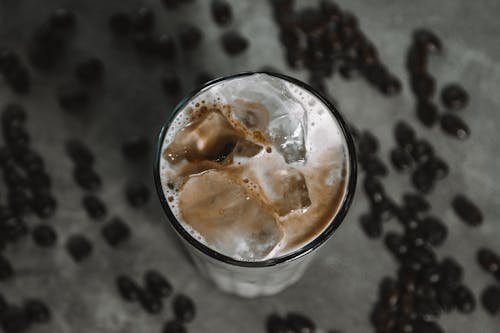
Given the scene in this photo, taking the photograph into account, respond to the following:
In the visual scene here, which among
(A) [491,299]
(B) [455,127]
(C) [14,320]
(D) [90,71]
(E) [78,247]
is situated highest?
(D) [90,71]

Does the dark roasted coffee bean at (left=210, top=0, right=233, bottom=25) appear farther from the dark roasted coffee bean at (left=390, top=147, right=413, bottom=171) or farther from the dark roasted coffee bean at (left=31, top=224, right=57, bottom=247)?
the dark roasted coffee bean at (left=31, top=224, right=57, bottom=247)

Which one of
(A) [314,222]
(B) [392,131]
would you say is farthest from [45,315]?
(B) [392,131]

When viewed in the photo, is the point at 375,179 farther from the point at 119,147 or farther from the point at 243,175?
the point at 119,147

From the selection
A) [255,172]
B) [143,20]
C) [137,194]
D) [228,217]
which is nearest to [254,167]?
[255,172]

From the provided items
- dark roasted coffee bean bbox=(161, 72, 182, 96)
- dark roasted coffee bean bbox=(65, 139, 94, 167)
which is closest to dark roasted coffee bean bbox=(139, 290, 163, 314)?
dark roasted coffee bean bbox=(65, 139, 94, 167)

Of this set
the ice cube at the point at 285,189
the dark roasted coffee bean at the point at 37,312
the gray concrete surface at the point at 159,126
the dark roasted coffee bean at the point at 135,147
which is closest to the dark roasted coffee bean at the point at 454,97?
→ the gray concrete surface at the point at 159,126

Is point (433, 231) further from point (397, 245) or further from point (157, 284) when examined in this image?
point (157, 284)
